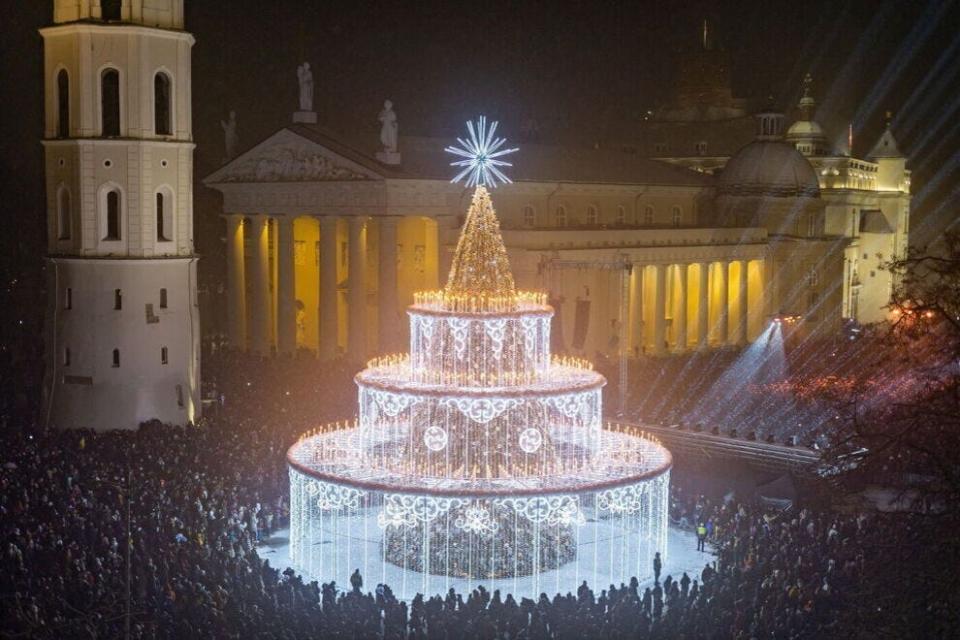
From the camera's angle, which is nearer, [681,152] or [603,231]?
[603,231]

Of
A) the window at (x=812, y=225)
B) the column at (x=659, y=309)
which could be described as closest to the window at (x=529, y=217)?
the column at (x=659, y=309)

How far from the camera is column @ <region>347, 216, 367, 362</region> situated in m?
49.9

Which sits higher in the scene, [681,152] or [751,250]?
[681,152]

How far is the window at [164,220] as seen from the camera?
37688mm

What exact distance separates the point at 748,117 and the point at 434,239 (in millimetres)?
38217

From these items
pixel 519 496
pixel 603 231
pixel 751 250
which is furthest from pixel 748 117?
pixel 519 496

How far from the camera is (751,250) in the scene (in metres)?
64.6

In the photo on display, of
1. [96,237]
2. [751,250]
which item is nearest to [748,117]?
[751,250]

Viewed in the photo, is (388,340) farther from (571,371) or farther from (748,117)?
(748,117)

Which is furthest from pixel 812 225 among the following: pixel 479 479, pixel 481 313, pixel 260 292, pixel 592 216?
pixel 479 479

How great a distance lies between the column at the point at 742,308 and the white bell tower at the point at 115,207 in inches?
1297

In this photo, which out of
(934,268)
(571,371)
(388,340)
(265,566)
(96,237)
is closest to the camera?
(934,268)

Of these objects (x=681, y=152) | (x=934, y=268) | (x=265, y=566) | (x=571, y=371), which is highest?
(x=681, y=152)

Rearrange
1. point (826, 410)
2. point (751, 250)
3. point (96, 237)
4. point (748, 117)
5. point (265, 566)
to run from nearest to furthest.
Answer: point (265, 566) → point (96, 237) → point (826, 410) → point (751, 250) → point (748, 117)
